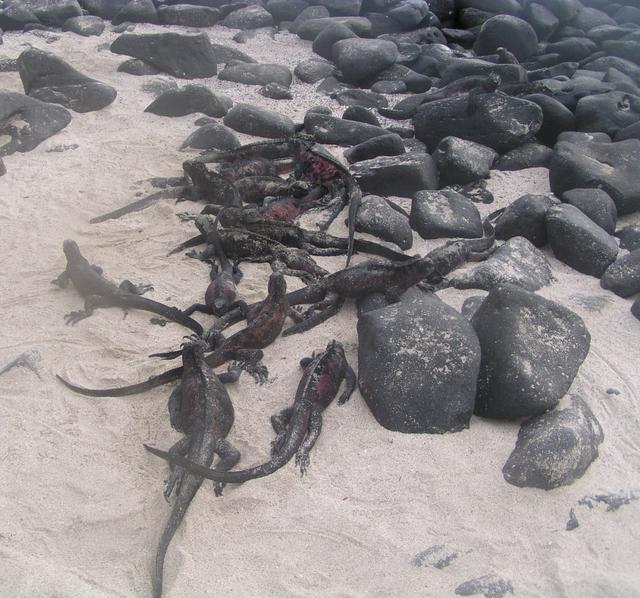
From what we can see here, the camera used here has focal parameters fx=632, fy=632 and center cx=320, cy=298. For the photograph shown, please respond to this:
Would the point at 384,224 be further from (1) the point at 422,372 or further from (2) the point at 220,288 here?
(1) the point at 422,372

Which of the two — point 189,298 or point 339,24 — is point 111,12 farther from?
point 189,298

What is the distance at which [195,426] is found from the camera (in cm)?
345

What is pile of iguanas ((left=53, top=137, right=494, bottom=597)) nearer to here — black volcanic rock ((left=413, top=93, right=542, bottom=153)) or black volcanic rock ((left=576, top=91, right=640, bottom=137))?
black volcanic rock ((left=413, top=93, right=542, bottom=153))

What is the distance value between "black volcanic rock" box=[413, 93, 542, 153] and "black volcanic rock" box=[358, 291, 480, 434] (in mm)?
4034

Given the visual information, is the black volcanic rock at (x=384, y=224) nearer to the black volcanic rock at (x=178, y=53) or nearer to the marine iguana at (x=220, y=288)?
the marine iguana at (x=220, y=288)

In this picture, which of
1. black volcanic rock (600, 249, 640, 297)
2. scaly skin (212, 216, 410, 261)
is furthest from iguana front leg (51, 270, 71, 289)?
black volcanic rock (600, 249, 640, 297)

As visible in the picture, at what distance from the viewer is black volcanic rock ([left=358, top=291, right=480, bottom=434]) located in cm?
358

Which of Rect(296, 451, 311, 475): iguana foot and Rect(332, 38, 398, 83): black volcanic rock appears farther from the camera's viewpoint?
Rect(332, 38, 398, 83): black volcanic rock

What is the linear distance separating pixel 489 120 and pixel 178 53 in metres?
4.87

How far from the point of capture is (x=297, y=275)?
17.3 feet

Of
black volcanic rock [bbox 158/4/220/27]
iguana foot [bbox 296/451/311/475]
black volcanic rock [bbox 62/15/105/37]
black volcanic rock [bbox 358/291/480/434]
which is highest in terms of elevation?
black volcanic rock [bbox 358/291/480/434]

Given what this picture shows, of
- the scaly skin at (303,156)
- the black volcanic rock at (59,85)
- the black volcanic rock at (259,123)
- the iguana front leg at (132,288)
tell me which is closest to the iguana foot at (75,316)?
the iguana front leg at (132,288)

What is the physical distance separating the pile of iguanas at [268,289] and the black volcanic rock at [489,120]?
1674 millimetres

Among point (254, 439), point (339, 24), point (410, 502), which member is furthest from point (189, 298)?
point (339, 24)
